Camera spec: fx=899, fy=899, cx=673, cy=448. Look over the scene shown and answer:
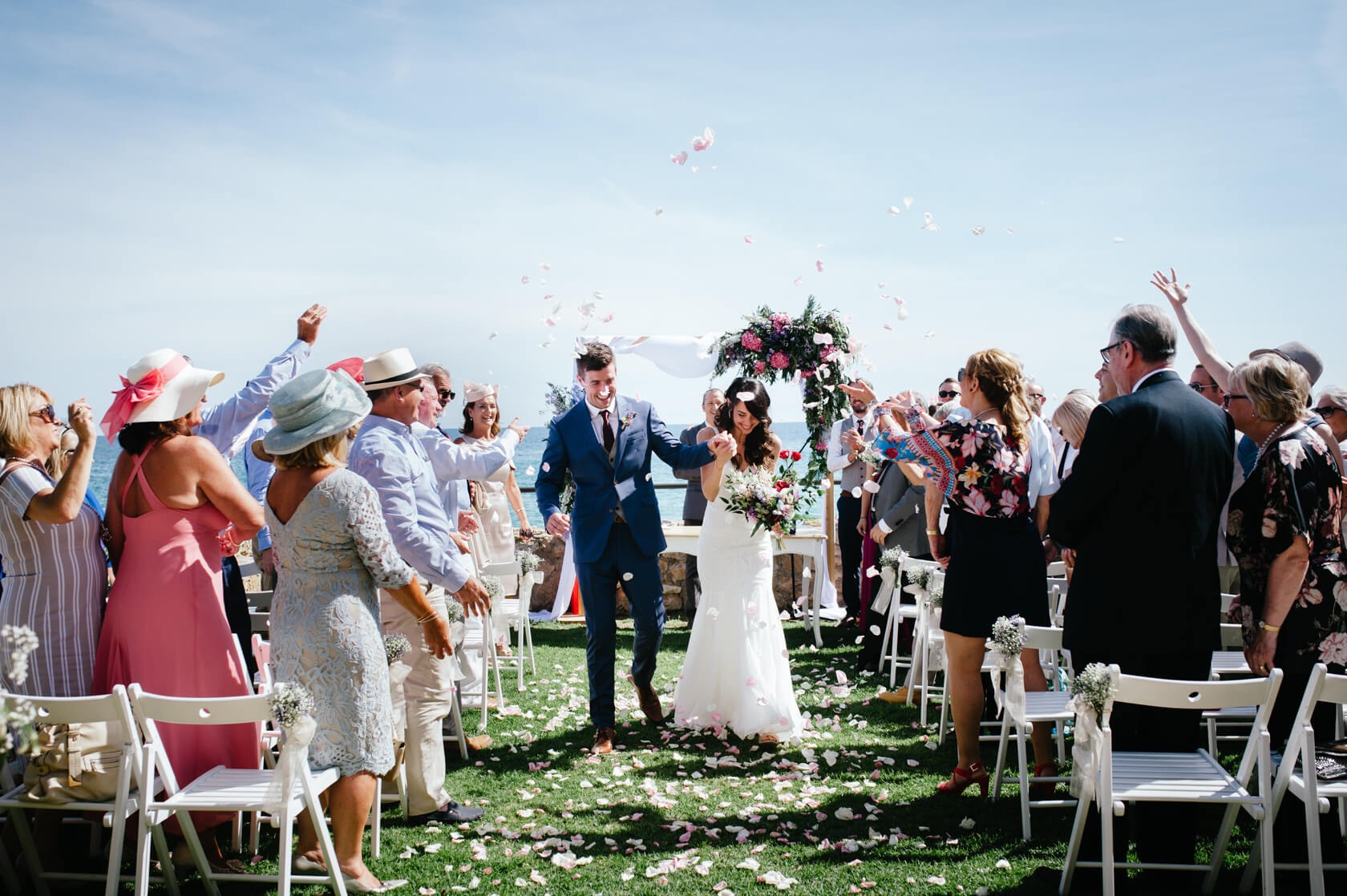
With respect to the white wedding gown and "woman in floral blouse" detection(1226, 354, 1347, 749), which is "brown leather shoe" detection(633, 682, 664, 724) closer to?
the white wedding gown

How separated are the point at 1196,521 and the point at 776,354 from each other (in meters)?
6.41

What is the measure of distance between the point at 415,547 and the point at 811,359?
621 cm

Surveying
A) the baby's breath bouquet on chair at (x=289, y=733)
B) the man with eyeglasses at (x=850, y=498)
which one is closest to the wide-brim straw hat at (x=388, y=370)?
the baby's breath bouquet on chair at (x=289, y=733)

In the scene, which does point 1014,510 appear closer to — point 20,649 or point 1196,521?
point 1196,521

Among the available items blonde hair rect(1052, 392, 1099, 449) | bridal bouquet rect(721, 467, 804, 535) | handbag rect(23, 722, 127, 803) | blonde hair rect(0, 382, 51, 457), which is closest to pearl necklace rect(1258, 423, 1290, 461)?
blonde hair rect(1052, 392, 1099, 449)

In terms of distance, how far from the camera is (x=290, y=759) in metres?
3.13

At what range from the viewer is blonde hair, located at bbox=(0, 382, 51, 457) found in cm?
379

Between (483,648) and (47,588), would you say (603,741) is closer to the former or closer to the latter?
(483,648)

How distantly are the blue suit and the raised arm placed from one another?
2661 millimetres

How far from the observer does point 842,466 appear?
9094 millimetres

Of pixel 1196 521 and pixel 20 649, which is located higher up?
pixel 1196 521

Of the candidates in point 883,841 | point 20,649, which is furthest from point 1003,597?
point 20,649

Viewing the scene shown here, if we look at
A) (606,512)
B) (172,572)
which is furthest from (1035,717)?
(172,572)

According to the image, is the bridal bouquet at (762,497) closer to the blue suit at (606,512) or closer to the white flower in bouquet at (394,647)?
the blue suit at (606,512)
